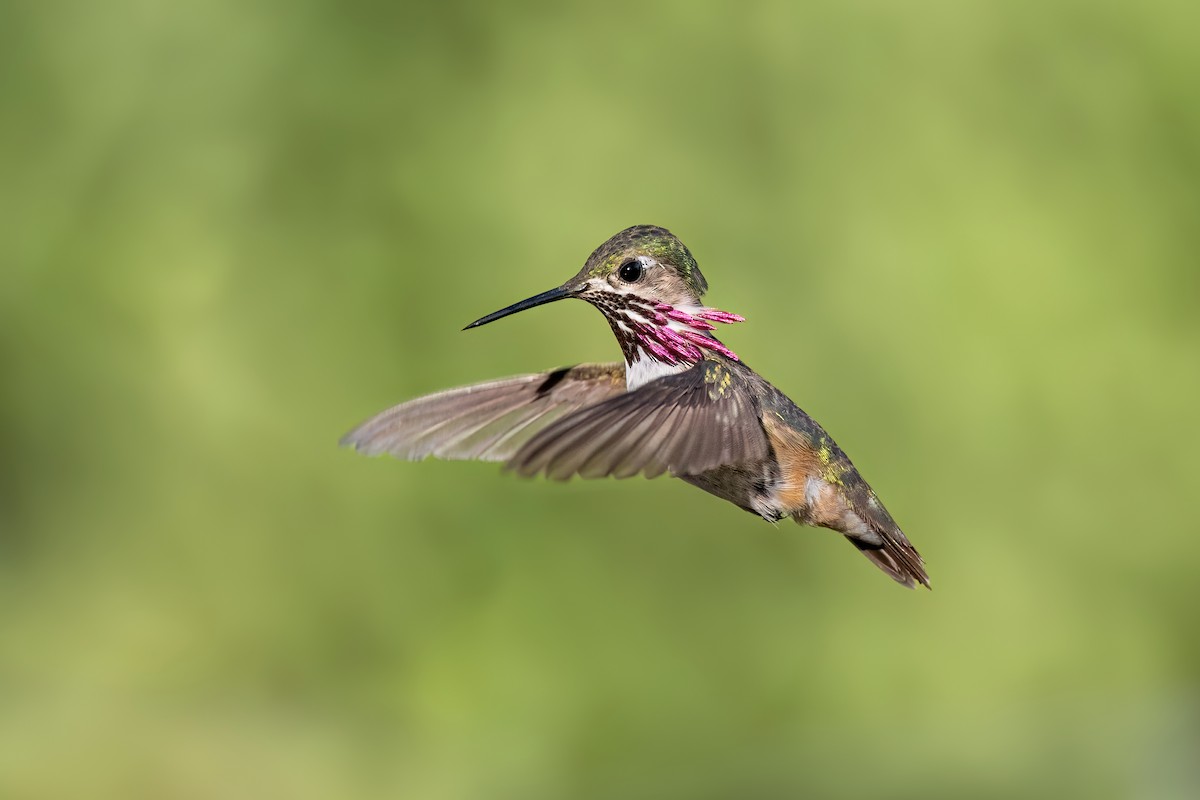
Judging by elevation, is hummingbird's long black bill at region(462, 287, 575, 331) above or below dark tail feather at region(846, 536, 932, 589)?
above

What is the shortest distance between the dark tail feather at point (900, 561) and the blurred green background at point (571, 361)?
5.30 ft

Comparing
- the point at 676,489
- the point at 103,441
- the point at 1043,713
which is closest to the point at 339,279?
the point at 103,441

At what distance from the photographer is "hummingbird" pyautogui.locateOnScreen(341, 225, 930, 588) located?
42.7 inches

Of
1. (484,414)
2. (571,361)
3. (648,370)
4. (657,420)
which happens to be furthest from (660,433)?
(571,361)

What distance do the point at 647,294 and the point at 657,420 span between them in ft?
0.62

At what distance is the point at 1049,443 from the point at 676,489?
3.44ft

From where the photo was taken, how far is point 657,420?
1.16 metres

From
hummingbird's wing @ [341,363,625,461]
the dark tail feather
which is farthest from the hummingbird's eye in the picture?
the dark tail feather

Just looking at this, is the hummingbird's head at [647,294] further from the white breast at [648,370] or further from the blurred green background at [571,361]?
the blurred green background at [571,361]

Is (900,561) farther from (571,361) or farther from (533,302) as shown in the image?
(571,361)

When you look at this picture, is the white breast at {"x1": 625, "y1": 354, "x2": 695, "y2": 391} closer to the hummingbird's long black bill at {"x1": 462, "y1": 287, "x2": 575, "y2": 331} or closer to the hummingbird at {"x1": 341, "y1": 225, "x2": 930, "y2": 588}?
the hummingbird at {"x1": 341, "y1": 225, "x2": 930, "y2": 588}

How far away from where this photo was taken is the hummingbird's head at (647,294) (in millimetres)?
1289

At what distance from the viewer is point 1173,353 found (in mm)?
3480

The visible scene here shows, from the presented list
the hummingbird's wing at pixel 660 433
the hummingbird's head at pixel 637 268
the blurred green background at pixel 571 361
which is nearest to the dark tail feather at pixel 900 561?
the hummingbird's wing at pixel 660 433
